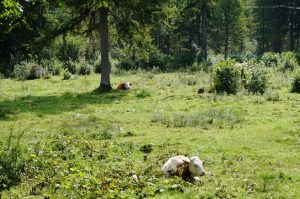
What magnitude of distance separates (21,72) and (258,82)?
19.1m

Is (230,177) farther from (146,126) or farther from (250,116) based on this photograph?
(250,116)

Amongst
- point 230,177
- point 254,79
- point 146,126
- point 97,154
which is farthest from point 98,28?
point 230,177

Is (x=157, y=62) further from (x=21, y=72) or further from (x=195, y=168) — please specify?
(x=195, y=168)

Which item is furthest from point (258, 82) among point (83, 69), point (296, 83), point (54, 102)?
point (83, 69)

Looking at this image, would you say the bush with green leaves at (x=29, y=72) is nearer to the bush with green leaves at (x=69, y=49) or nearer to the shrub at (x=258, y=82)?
the bush with green leaves at (x=69, y=49)

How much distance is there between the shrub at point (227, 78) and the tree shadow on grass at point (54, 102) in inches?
215

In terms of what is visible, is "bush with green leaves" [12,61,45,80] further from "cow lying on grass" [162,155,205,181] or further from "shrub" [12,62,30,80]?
"cow lying on grass" [162,155,205,181]

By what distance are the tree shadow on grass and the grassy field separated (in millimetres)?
50

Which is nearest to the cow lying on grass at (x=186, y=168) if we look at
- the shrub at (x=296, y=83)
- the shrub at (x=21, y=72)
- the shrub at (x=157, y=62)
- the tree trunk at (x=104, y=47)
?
the tree trunk at (x=104, y=47)

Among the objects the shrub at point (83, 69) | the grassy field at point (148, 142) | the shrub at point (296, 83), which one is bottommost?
the grassy field at point (148, 142)

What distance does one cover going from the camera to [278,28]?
2904 inches

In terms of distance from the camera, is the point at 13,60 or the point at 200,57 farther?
the point at 200,57

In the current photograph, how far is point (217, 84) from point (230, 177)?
1459 centimetres

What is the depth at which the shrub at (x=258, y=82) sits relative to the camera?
936 inches
